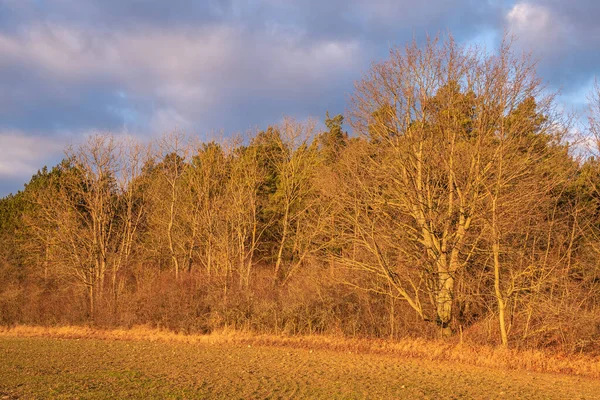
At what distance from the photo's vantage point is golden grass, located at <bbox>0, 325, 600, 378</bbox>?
1606 centimetres

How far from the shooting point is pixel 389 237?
2039 centimetres

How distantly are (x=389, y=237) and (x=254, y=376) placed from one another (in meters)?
9.26

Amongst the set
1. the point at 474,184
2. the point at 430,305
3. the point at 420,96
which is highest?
the point at 420,96

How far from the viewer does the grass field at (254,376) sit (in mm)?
11195

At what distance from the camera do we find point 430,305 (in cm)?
2091

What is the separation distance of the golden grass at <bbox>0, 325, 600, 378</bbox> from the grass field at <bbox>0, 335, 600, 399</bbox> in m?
0.94

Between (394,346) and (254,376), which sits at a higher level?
(394,346)

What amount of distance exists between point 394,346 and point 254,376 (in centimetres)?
752

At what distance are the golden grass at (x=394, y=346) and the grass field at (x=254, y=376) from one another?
0.94 meters

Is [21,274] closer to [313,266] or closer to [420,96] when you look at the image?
[313,266]

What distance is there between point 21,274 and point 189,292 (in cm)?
1697

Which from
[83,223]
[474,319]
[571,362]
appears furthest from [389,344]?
[83,223]

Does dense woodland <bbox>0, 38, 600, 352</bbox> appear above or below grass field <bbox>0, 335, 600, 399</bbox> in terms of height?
above

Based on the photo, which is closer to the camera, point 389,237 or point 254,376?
point 254,376
